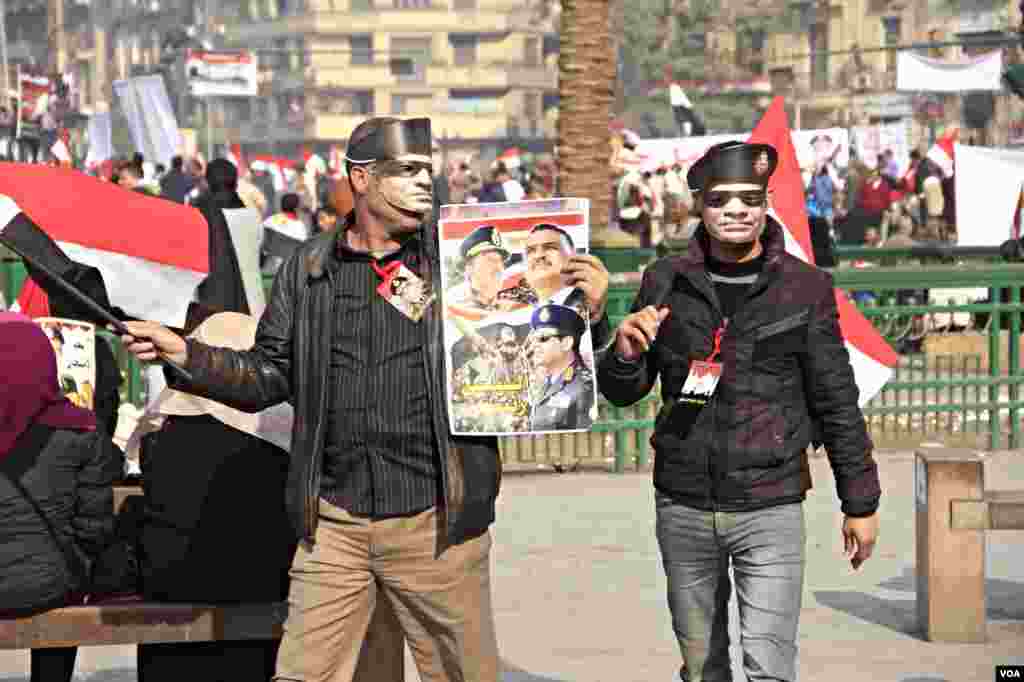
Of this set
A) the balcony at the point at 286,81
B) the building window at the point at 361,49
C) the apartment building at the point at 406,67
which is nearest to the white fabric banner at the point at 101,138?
the balcony at the point at 286,81

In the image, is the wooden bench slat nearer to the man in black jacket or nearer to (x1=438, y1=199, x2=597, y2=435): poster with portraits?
the man in black jacket

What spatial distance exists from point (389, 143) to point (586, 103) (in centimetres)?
1346

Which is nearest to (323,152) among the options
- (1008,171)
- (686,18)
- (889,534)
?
(686,18)

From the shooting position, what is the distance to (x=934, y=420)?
14.0 metres

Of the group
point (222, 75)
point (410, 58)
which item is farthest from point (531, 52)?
point (222, 75)

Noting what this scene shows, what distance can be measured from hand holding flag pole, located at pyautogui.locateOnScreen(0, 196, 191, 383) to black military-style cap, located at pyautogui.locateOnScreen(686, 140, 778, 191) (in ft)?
4.66

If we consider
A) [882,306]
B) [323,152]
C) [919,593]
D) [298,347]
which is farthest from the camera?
[323,152]

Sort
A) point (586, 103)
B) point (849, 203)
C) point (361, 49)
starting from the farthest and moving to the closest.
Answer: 1. point (361, 49)
2. point (849, 203)
3. point (586, 103)

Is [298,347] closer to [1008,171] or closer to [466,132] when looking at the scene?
[1008,171]

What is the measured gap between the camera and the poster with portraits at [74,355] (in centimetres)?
742

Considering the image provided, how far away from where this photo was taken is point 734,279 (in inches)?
235

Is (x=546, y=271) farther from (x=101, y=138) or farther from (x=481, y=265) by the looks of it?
(x=101, y=138)

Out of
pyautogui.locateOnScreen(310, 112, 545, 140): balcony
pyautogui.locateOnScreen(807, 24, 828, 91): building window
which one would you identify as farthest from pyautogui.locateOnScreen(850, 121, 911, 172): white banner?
pyautogui.locateOnScreen(310, 112, 545, 140): balcony

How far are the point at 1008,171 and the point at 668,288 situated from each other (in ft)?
53.9
